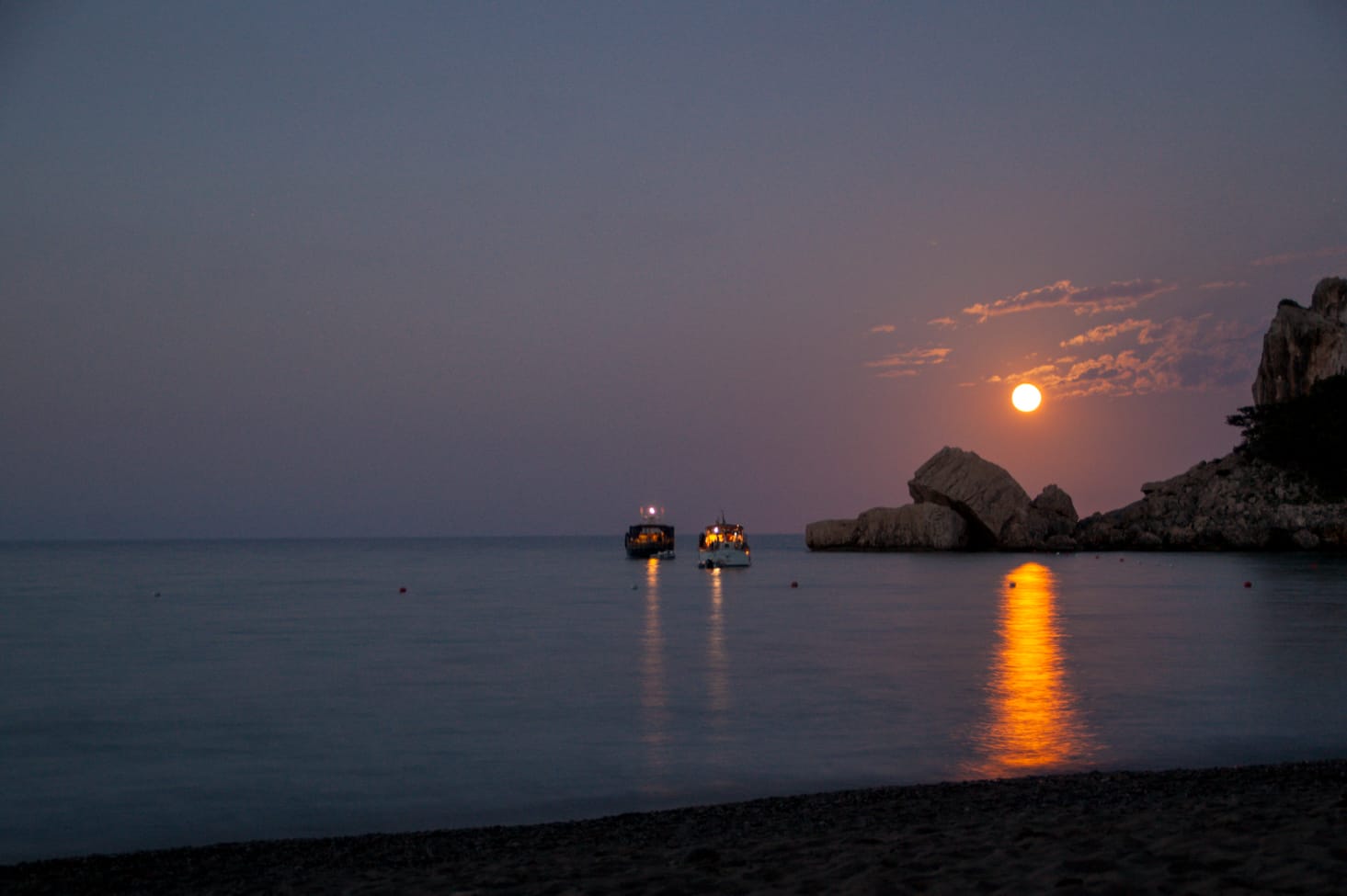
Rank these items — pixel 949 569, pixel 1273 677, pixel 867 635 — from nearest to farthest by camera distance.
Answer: pixel 1273 677, pixel 867 635, pixel 949 569

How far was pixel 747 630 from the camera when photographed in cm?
4394

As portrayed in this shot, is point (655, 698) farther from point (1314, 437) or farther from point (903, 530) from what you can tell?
point (903, 530)

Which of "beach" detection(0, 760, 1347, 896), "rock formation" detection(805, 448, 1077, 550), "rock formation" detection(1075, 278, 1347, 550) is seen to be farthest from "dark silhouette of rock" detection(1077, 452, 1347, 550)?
"beach" detection(0, 760, 1347, 896)

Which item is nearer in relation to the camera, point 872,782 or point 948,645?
point 872,782

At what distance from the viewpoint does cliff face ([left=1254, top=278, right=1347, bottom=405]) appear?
112438 mm

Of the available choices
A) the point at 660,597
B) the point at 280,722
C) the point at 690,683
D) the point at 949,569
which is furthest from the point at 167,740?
the point at 949,569

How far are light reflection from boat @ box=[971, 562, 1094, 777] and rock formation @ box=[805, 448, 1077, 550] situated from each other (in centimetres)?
7197

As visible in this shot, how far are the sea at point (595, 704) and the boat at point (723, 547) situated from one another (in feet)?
132

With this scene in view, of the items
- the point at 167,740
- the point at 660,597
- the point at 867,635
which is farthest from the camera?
the point at 660,597

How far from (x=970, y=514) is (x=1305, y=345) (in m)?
38.3

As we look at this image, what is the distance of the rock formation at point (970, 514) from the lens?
11538cm

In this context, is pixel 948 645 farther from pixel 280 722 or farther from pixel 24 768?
pixel 24 768

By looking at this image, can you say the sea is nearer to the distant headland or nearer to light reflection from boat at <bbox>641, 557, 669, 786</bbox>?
light reflection from boat at <bbox>641, 557, 669, 786</bbox>

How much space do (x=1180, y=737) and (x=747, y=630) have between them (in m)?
25.0
